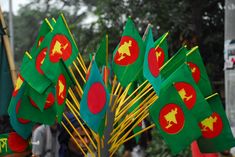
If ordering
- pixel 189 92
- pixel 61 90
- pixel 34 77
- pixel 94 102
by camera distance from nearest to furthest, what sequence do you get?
pixel 94 102 → pixel 189 92 → pixel 61 90 → pixel 34 77

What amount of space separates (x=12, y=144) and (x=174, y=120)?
7.73 ft

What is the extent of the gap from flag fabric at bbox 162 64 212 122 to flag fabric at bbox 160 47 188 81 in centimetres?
36

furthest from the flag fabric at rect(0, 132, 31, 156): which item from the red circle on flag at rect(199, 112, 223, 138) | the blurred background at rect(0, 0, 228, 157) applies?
the blurred background at rect(0, 0, 228, 157)

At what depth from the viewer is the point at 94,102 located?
3701 mm

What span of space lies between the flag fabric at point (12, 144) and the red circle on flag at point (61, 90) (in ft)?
5.23

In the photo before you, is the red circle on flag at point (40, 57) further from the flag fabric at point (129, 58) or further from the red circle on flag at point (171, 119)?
the red circle on flag at point (171, 119)

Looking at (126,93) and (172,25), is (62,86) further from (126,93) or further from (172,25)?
(172,25)

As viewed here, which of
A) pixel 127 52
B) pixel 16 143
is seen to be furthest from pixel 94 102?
pixel 16 143

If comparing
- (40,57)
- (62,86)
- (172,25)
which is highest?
(40,57)

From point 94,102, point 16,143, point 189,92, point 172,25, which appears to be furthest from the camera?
point 172,25

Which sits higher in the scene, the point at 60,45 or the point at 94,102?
the point at 60,45

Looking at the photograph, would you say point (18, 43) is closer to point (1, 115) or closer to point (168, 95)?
point (1, 115)

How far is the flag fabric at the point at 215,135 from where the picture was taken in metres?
4.18

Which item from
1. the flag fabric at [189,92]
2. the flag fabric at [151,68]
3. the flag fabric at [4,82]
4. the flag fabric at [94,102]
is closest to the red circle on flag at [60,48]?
the flag fabric at [94,102]
